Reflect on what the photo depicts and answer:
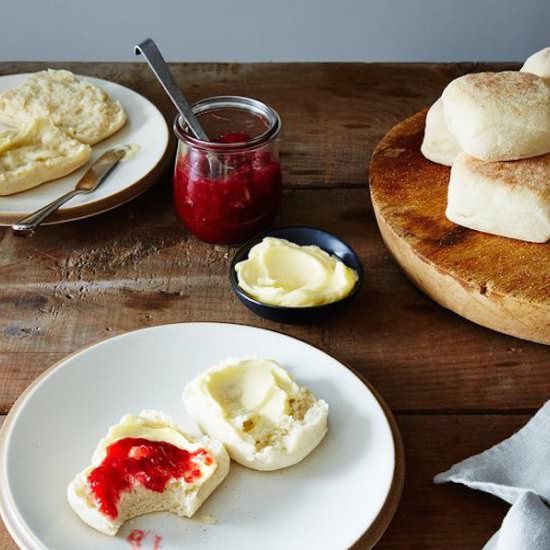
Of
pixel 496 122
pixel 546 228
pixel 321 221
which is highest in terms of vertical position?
pixel 496 122

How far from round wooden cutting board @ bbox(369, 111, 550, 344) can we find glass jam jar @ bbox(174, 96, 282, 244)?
7.1 inches

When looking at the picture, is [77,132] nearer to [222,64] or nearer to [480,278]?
[222,64]

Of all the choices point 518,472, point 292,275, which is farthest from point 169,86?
point 518,472

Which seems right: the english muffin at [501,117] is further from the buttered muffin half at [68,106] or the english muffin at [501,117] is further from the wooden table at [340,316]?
the buttered muffin half at [68,106]

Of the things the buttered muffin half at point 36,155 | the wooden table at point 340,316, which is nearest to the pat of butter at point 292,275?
the wooden table at point 340,316

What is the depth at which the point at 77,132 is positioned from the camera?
1.69 metres

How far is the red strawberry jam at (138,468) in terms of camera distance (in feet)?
3.31

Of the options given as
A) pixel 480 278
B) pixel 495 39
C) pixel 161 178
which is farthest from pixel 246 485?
pixel 495 39

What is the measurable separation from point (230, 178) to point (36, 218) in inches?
12.4

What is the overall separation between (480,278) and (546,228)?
13 centimetres

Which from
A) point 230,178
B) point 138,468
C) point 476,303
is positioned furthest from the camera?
point 230,178

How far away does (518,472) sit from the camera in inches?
43.3

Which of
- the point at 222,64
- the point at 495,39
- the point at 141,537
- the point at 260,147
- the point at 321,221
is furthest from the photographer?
the point at 495,39

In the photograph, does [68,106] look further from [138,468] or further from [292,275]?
[138,468]
